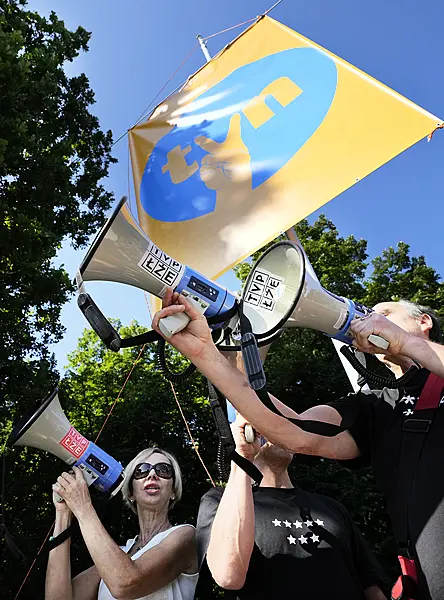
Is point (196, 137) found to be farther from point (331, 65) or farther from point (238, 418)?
point (238, 418)

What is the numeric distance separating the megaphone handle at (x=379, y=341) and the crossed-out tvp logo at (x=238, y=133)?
3.06 metres

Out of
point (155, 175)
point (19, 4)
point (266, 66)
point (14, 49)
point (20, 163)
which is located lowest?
point (155, 175)

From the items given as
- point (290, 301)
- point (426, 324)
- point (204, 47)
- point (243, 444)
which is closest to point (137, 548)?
point (243, 444)

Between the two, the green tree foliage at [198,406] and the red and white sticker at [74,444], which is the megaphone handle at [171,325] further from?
the green tree foliage at [198,406]

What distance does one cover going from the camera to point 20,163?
303 inches

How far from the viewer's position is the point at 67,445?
2592 millimetres

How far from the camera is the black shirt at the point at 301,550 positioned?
178cm

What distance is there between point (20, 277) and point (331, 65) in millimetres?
5124

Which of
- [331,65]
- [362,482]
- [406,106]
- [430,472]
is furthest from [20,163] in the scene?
[362,482]

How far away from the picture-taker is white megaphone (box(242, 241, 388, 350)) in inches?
65.9

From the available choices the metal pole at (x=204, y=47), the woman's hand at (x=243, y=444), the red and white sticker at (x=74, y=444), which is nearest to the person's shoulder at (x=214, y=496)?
the woman's hand at (x=243, y=444)

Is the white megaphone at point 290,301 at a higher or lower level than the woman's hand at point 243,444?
higher

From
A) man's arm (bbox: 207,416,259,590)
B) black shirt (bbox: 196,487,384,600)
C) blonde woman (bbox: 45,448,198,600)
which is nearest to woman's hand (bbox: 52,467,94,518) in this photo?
blonde woman (bbox: 45,448,198,600)

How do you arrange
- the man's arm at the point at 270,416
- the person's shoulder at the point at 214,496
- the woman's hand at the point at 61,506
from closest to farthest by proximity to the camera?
the man's arm at the point at 270,416, the person's shoulder at the point at 214,496, the woman's hand at the point at 61,506
